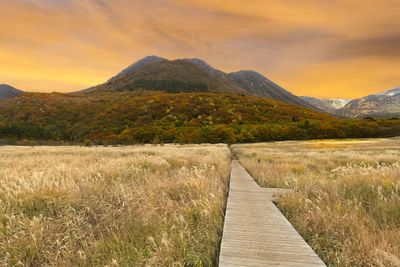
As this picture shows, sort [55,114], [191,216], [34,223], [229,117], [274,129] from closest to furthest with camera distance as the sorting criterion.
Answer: [34,223] < [191,216] < [274,129] < [229,117] < [55,114]

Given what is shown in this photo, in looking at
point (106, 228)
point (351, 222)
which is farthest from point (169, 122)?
point (351, 222)

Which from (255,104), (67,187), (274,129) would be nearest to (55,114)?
(255,104)

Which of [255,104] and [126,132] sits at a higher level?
[255,104]

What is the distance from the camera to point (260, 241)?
5094 mm

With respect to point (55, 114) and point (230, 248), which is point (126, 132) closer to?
point (55, 114)

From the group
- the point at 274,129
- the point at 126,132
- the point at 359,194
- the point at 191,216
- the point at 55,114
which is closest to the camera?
the point at 191,216

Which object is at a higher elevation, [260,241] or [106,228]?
[260,241]

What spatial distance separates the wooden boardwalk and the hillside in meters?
62.7

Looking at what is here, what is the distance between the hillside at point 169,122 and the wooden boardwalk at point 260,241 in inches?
2468

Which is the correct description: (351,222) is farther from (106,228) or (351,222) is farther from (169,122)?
(169,122)

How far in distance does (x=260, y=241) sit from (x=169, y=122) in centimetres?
9801

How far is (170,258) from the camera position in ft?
14.2

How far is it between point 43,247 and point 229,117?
103757 mm

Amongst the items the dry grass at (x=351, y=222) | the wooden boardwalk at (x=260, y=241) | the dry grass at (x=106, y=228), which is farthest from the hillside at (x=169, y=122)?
the wooden boardwalk at (x=260, y=241)
